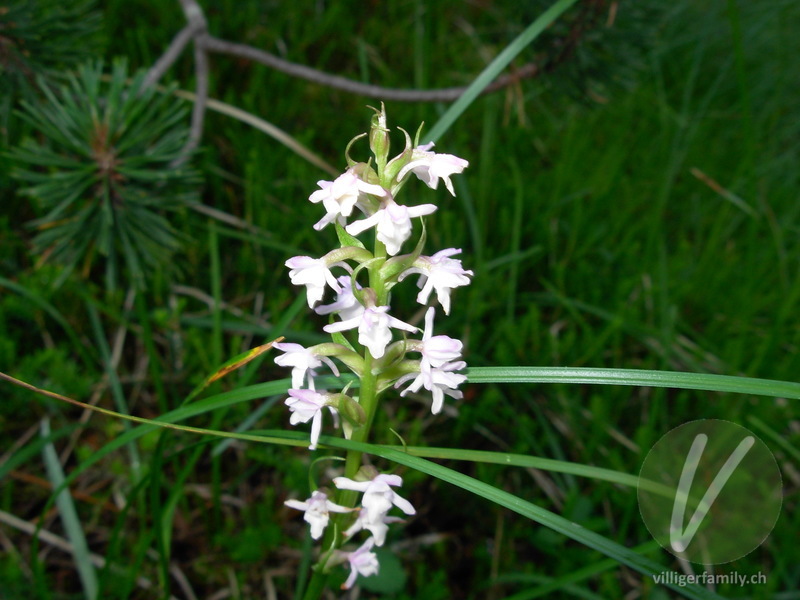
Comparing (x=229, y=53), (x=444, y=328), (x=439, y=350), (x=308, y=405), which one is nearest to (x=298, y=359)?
(x=308, y=405)

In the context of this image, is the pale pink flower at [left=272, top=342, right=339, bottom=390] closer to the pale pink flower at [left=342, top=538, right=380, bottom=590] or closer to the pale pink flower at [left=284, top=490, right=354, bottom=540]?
the pale pink flower at [left=284, top=490, right=354, bottom=540]

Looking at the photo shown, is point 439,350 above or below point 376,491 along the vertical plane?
above

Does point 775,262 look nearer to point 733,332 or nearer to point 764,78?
point 733,332

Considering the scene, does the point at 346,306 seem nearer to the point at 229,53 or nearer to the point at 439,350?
the point at 439,350

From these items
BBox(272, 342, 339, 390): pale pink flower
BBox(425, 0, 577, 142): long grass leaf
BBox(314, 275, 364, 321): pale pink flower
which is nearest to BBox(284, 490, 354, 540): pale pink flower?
BBox(272, 342, 339, 390): pale pink flower

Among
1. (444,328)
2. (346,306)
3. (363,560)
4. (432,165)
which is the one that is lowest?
(363,560)

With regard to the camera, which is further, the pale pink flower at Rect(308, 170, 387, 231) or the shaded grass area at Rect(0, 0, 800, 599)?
the shaded grass area at Rect(0, 0, 800, 599)

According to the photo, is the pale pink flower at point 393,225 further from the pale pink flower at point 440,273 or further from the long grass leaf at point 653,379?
the long grass leaf at point 653,379

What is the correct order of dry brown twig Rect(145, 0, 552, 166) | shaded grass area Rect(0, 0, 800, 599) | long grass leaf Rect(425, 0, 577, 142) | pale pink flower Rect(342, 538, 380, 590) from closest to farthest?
pale pink flower Rect(342, 538, 380, 590) < long grass leaf Rect(425, 0, 577, 142) < shaded grass area Rect(0, 0, 800, 599) < dry brown twig Rect(145, 0, 552, 166)

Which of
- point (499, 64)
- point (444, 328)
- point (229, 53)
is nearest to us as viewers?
point (499, 64)

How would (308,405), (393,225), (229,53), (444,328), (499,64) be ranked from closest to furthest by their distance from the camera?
1. (393,225)
2. (308,405)
3. (499,64)
4. (229,53)
5. (444,328)
